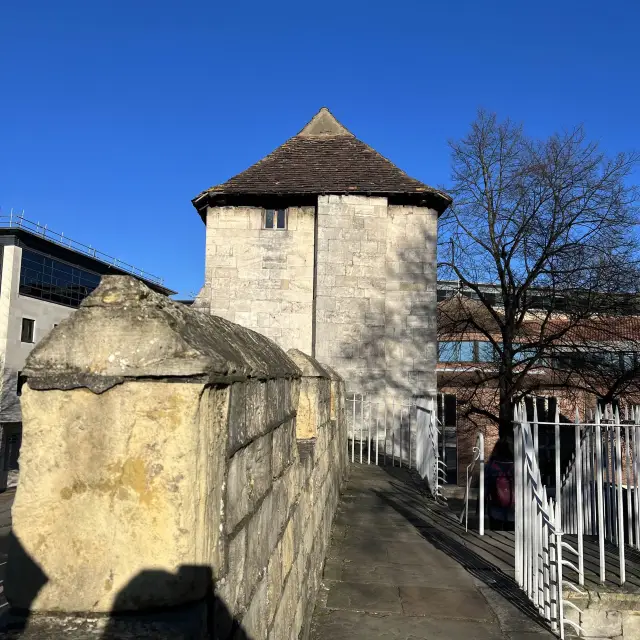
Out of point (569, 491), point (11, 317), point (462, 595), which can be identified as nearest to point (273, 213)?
point (569, 491)

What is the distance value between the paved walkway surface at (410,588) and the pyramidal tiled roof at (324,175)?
9615 millimetres

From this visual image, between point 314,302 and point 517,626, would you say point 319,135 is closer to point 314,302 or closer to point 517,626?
point 314,302

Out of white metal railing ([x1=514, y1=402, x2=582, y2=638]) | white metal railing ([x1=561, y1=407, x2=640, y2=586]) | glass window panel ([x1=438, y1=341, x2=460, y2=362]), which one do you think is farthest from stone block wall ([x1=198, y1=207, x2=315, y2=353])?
white metal railing ([x1=514, y1=402, x2=582, y2=638])

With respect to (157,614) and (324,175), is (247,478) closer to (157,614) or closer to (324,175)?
(157,614)

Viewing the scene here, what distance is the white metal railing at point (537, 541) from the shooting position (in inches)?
165

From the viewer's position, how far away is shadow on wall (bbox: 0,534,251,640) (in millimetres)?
1411

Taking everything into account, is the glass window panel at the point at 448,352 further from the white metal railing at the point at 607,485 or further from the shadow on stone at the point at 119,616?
the shadow on stone at the point at 119,616

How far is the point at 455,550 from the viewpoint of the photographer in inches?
240

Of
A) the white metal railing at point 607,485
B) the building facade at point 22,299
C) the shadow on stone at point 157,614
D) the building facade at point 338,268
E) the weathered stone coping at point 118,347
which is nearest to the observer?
the shadow on stone at point 157,614

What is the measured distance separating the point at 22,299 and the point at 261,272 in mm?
16738

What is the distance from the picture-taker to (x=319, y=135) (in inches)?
696

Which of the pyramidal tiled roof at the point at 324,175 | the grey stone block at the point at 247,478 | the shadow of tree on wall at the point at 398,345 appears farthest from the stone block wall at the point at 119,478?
the pyramidal tiled roof at the point at 324,175

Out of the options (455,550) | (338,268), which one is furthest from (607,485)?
(338,268)

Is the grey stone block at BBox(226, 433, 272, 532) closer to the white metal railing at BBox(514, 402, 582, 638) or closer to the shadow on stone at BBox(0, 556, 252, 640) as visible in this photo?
the shadow on stone at BBox(0, 556, 252, 640)
